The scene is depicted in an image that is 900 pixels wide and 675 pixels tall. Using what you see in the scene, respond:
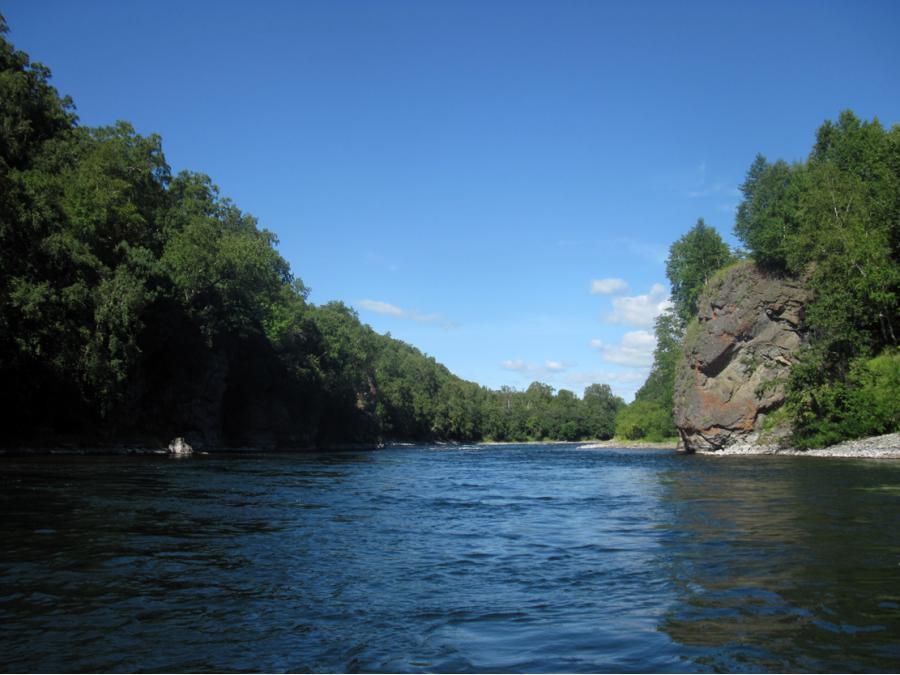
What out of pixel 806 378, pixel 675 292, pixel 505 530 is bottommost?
pixel 505 530

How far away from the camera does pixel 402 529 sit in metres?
13.4

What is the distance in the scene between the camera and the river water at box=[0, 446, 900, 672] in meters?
5.59

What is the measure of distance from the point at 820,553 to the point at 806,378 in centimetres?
3808

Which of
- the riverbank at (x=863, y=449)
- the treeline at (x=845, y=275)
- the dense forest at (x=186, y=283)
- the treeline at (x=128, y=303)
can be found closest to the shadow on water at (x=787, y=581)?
Answer: the riverbank at (x=863, y=449)

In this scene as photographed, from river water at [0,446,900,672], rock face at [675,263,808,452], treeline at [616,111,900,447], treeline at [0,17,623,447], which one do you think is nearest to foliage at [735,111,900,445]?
treeline at [616,111,900,447]

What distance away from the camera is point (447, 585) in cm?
832

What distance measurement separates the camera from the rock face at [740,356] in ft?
170

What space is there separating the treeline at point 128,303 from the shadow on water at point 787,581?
119ft

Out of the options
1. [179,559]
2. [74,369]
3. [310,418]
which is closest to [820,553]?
[179,559]

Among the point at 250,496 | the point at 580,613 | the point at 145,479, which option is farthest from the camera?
the point at 145,479

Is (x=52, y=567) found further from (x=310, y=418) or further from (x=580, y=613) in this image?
(x=310, y=418)

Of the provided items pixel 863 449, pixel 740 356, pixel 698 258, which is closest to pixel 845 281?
pixel 863 449

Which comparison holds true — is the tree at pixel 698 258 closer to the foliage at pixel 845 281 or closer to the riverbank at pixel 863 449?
the foliage at pixel 845 281

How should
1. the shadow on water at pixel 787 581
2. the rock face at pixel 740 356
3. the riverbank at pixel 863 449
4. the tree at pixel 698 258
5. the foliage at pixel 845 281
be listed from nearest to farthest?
1. the shadow on water at pixel 787 581
2. the riverbank at pixel 863 449
3. the foliage at pixel 845 281
4. the rock face at pixel 740 356
5. the tree at pixel 698 258
